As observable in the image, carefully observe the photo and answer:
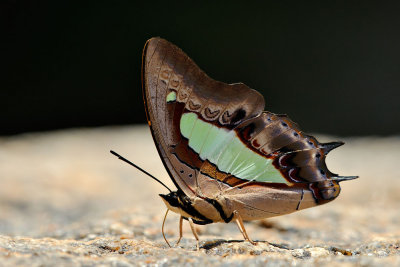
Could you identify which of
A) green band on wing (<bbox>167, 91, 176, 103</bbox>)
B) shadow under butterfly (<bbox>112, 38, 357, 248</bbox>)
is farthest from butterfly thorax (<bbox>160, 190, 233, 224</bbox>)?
green band on wing (<bbox>167, 91, 176, 103</bbox>)

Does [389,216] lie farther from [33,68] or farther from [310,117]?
[33,68]

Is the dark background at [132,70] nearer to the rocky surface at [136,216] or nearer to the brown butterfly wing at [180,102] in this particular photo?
the rocky surface at [136,216]

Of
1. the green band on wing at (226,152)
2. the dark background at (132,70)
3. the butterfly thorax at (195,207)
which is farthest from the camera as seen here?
the dark background at (132,70)

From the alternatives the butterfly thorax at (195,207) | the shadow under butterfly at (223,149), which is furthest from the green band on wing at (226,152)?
the butterfly thorax at (195,207)

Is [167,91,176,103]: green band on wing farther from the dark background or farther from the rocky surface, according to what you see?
the dark background

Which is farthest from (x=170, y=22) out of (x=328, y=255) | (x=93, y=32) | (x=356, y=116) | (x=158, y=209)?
(x=328, y=255)

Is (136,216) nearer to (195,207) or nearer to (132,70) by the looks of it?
(195,207)

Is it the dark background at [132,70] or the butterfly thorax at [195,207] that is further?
the dark background at [132,70]
